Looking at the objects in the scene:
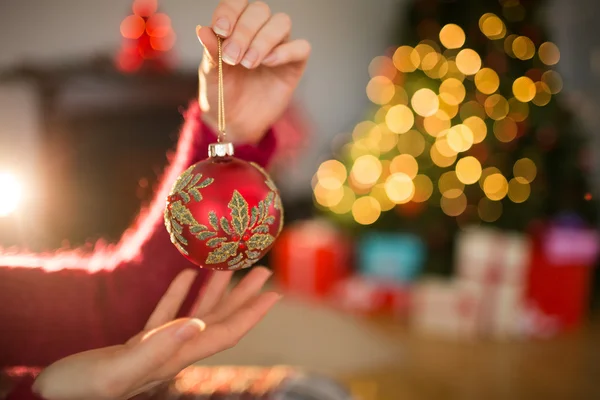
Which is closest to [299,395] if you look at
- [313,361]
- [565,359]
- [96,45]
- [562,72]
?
[313,361]

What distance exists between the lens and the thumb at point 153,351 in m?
0.39

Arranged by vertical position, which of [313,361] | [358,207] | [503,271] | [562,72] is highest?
[562,72]

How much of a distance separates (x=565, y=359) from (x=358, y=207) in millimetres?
1060

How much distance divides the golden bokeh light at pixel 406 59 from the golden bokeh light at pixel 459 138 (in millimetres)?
351

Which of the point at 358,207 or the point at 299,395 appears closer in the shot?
the point at 299,395

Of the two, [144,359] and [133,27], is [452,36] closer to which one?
[133,27]

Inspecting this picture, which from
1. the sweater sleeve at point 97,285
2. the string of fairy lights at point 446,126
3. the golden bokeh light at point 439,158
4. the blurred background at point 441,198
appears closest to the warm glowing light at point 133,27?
the blurred background at point 441,198

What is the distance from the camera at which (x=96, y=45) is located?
6.35ft

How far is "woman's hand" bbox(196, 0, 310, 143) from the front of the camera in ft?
1.49

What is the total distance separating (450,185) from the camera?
2.28 m

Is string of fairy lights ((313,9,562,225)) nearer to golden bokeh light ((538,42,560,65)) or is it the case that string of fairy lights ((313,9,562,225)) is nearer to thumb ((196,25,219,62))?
golden bokeh light ((538,42,560,65))

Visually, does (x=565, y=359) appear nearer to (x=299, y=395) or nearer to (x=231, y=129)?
(x=299, y=395)

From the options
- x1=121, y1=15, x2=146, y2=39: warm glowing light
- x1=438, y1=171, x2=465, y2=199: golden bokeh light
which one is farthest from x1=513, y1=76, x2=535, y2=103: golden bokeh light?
x1=121, y1=15, x2=146, y2=39: warm glowing light

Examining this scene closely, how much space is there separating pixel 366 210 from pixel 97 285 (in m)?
1.95
